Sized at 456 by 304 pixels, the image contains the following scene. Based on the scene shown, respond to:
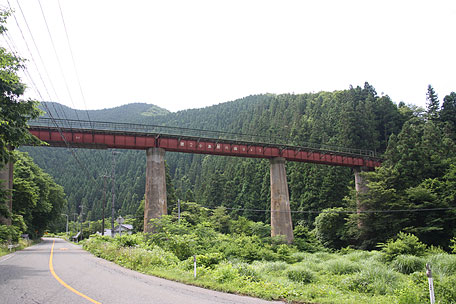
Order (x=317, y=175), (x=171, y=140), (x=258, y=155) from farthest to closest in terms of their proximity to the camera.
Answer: (x=317, y=175), (x=258, y=155), (x=171, y=140)

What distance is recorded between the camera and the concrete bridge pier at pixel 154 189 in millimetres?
34094

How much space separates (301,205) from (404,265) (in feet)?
155

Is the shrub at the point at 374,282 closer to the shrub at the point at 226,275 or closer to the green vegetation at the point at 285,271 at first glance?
the green vegetation at the point at 285,271

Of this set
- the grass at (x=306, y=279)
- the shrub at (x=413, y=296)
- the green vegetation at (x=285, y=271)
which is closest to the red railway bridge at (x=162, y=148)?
the green vegetation at (x=285, y=271)

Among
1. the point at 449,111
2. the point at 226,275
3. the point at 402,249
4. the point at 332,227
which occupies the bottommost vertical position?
the point at 332,227

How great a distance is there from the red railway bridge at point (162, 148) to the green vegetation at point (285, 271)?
27.1 feet

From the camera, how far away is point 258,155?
44.0 meters

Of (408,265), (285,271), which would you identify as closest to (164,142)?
(285,271)

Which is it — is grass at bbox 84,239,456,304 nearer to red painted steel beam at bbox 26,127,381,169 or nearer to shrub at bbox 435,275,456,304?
shrub at bbox 435,275,456,304

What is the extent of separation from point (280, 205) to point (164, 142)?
17425mm

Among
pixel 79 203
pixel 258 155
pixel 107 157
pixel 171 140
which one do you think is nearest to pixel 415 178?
pixel 258 155

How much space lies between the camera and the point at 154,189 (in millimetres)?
35094

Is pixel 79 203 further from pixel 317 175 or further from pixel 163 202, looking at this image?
pixel 163 202

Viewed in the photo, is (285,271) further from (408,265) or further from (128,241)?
(128,241)
